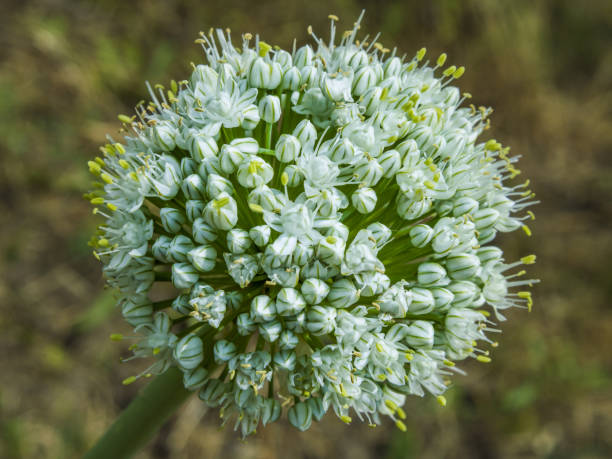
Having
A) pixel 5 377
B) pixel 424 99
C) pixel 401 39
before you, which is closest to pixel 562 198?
pixel 401 39

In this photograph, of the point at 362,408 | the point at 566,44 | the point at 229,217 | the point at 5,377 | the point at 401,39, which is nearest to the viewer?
the point at 229,217

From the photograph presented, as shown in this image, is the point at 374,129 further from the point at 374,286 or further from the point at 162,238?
the point at 162,238

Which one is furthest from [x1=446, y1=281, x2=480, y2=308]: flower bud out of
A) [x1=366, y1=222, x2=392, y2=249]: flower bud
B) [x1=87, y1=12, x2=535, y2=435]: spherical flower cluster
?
[x1=366, y1=222, x2=392, y2=249]: flower bud

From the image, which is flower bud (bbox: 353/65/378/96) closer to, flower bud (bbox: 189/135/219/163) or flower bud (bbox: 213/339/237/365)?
flower bud (bbox: 189/135/219/163)

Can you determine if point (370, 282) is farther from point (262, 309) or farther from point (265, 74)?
point (265, 74)

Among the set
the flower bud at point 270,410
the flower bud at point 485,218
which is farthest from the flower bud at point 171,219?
the flower bud at point 485,218

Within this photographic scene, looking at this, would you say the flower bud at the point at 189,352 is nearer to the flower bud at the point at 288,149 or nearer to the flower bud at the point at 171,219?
the flower bud at the point at 171,219
